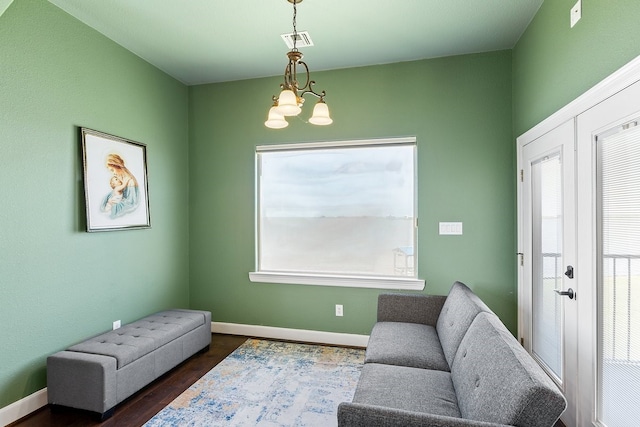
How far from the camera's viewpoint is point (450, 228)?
3270 mm

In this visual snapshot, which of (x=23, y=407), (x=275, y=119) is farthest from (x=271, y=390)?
(x=275, y=119)

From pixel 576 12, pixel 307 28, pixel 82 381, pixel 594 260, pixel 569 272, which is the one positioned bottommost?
pixel 82 381

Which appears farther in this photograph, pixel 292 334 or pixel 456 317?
pixel 292 334

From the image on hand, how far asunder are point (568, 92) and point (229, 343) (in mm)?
3648

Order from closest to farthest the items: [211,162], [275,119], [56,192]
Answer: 1. [275,119]
2. [56,192]
3. [211,162]

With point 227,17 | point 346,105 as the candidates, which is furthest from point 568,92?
point 227,17

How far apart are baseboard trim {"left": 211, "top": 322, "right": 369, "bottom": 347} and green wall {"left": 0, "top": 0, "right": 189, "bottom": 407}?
93 centimetres

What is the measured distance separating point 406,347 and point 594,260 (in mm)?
1207

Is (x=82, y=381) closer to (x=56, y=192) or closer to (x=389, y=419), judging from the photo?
(x=56, y=192)

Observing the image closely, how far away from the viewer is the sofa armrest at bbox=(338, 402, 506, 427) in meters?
1.19

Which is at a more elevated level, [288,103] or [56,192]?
[288,103]

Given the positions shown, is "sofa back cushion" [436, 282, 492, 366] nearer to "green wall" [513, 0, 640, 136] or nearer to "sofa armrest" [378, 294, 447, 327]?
"sofa armrest" [378, 294, 447, 327]

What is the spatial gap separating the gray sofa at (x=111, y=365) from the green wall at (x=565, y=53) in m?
3.39

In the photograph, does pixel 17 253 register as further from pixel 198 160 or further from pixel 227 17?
pixel 227 17
